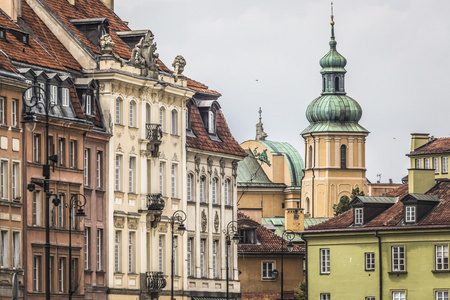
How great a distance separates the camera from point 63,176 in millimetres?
84875

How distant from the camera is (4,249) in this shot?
258ft

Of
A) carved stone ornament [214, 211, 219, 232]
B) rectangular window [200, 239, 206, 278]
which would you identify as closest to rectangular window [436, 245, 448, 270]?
carved stone ornament [214, 211, 219, 232]

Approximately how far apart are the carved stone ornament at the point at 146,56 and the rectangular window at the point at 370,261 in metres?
19.4

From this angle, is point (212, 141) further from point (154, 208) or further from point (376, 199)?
point (376, 199)

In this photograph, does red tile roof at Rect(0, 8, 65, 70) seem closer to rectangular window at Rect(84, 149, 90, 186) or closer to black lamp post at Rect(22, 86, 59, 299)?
black lamp post at Rect(22, 86, 59, 299)

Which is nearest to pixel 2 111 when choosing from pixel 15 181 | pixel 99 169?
pixel 15 181

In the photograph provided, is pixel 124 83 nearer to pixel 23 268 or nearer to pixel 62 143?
pixel 62 143

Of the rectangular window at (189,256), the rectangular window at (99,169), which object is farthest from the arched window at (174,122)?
the rectangular window at (99,169)

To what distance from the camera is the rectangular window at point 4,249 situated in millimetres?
78088

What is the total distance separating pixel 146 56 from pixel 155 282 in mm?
11106

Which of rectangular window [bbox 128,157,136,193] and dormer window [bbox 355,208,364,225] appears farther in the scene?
dormer window [bbox 355,208,364,225]

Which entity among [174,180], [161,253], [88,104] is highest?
[88,104]

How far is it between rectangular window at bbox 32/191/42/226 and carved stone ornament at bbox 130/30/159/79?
Result: 13781 millimetres

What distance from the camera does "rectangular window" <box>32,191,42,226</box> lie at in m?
82.0
